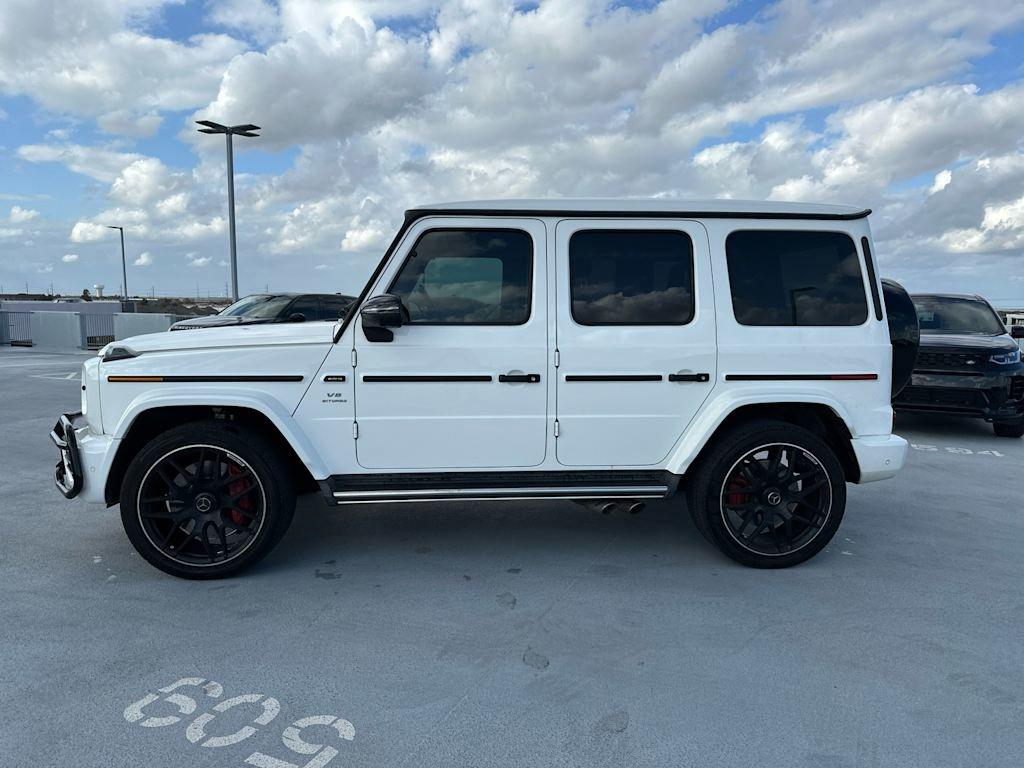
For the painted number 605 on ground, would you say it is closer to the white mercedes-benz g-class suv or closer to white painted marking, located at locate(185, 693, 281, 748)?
white painted marking, located at locate(185, 693, 281, 748)

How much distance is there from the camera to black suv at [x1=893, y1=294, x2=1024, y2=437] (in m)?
7.90

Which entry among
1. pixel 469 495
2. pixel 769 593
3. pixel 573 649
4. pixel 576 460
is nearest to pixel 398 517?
pixel 469 495

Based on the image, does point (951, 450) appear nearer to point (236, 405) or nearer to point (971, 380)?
point (971, 380)

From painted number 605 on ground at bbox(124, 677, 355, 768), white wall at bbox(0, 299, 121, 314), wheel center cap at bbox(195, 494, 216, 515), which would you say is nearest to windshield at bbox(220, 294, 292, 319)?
wheel center cap at bbox(195, 494, 216, 515)

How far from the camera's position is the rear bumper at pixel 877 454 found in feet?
13.5

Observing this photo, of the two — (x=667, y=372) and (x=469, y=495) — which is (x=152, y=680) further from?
(x=667, y=372)

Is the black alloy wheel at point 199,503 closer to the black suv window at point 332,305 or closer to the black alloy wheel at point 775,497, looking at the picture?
the black alloy wheel at point 775,497

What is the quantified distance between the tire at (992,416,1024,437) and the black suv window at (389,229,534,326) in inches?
286

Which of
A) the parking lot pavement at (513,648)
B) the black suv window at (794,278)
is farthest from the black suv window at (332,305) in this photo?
→ the black suv window at (794,278)

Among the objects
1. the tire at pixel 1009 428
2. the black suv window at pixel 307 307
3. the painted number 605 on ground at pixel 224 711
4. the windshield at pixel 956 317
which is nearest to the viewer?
the painted number 605 on ground at pixel 224 711

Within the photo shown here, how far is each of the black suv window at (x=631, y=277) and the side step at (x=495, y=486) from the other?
0.88m

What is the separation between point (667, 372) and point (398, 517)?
2.23 m

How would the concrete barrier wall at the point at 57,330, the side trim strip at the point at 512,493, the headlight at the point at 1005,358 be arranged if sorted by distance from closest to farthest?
the side trim strip at the point at 512,493
the headlight at the point at 1005,358
the concrete barrier wall at the point at 57,330

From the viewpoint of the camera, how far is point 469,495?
391 centimetres
